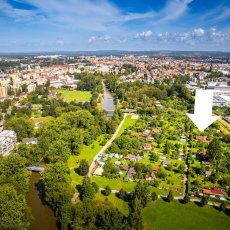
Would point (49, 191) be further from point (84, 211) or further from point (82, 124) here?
point (82, 124)

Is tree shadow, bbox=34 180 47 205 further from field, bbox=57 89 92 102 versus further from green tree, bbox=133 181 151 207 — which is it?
field, bbox=57 89 92 102

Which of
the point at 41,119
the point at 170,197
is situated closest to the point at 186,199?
the point at 170,197

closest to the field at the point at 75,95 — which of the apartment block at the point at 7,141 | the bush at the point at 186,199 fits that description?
the apartment block at the point at 7,141

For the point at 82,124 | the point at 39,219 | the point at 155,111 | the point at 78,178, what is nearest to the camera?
the point at 39,219

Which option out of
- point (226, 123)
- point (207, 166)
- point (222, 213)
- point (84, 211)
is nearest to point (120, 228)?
point (84, 211)

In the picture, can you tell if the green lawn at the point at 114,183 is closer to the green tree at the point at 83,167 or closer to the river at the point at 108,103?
the green tree at the point at 83,167

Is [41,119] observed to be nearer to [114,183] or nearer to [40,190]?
[40,190]

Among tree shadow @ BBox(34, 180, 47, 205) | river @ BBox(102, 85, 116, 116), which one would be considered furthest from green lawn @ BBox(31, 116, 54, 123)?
tree shadow @ BBox(34, 180, 47, 205)
